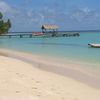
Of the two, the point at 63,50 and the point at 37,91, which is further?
the point at 63,50

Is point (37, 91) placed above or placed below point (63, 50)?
above

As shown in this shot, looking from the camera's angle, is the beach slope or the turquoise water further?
the turquoise water

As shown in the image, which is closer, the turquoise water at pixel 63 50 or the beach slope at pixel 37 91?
the beach slope at pixel 37 91

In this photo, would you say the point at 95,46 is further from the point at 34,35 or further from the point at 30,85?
the point at 34,35

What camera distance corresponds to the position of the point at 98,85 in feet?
36.4

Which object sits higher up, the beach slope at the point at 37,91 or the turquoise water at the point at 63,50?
the beach slope at the point at 37,91

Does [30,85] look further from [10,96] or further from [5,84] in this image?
[10,96]

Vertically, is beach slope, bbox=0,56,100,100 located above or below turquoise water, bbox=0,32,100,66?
above

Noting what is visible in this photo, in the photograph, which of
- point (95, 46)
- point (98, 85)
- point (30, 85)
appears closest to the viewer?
point (30, 85)

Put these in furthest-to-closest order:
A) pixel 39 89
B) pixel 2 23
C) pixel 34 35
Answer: pixel 34 35
pixel 2 23
pixel 39 89

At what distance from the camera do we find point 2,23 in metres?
77.2

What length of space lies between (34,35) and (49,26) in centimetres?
735

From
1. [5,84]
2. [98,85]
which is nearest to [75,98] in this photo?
[5,84]

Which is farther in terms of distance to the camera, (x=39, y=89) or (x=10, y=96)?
(x=39, y=89)
